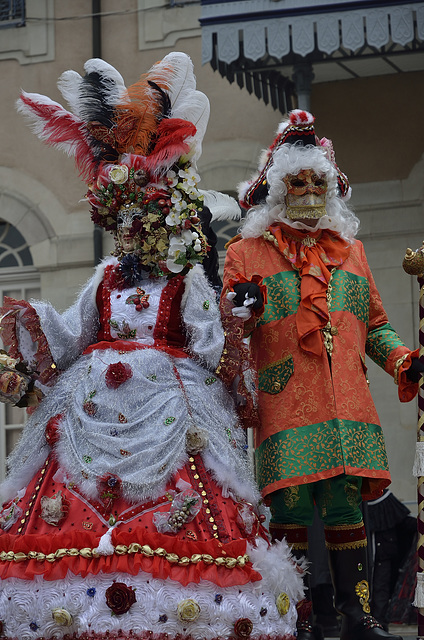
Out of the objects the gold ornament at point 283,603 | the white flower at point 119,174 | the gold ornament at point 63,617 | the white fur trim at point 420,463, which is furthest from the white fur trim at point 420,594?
the white flower at point 119,174

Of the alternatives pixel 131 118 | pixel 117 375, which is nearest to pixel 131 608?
pixel 117 375

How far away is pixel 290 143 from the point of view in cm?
537

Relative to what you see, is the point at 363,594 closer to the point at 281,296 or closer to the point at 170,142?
the point at 281,296

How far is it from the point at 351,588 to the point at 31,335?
5.59 ft

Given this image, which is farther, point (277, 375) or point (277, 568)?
point (277, 375)

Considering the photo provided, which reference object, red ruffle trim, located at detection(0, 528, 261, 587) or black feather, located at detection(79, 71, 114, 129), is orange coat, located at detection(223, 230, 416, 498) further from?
black feather, located at detection(79, 71, 114, 129)

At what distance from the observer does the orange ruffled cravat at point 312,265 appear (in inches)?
200

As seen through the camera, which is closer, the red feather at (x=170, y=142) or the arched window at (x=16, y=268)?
the red feather at (x=170, y=142)

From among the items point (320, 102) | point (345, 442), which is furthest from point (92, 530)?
point (320, 102)

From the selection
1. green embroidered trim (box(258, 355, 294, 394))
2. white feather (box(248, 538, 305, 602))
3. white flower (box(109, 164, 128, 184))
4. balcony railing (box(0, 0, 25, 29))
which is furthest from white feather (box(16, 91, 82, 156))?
balcony railing (box(0, 0, 25, 29))

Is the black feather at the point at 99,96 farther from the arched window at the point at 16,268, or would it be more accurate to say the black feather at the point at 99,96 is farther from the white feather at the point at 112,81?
the arched window at the point at 16,268

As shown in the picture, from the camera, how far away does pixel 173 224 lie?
5.05 m

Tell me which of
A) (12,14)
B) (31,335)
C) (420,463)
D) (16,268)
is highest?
(12,14)

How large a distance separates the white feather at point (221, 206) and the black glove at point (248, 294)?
2.94 feet
